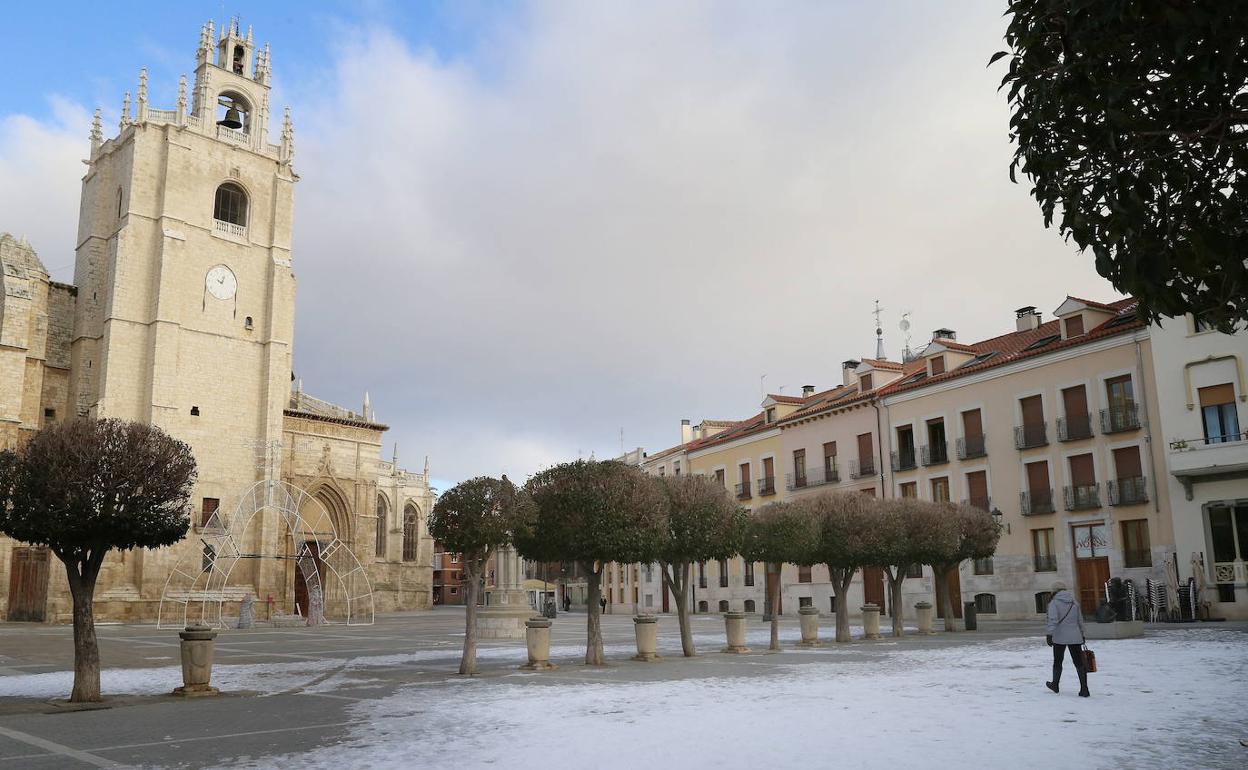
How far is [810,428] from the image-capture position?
144 feet

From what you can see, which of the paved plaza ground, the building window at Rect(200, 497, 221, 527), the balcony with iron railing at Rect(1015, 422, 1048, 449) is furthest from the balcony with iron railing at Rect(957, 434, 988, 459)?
the building window at Rect(200, 497, 221, 527)

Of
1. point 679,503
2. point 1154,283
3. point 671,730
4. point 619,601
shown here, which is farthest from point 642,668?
point 619,601

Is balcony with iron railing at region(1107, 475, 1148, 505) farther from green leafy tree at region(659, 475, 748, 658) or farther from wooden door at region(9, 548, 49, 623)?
wooden door at region(9, 548, 49, 623)

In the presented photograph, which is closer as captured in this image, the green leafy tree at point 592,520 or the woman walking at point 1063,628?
the woman walking at point 1063,628

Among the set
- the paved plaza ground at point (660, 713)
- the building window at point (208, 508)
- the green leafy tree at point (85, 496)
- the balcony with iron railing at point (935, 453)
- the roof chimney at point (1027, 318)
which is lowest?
the paved plaza ground at point (660, 713)

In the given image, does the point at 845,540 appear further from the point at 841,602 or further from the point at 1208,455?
the point at 1208,455

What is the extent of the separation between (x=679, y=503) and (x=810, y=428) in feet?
83.0

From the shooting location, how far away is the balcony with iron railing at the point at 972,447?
35375mm

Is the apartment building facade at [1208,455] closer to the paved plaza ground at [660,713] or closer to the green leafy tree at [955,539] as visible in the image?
the green leafy tree at [955,539]

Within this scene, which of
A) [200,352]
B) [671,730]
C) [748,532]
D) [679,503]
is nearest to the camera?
[671,730]

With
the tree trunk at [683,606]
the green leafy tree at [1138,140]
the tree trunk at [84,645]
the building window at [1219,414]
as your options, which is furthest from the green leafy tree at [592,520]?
the building window at [1219,414]

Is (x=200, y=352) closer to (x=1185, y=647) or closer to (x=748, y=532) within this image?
(x=748, y=532)

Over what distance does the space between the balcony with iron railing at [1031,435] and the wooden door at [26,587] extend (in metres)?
39.6

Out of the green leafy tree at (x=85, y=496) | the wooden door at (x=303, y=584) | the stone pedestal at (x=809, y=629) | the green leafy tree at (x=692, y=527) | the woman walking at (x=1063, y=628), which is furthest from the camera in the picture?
the wooden door at (x=303, y=584)
